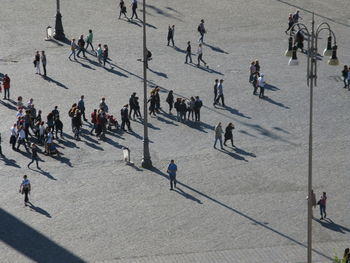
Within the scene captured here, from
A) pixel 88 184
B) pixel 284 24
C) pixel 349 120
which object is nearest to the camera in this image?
pixel 88 184

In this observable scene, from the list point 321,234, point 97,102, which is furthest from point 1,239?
point 97,102

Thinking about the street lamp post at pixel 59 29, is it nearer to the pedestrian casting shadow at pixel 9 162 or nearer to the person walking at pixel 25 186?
the pedestrian casting shadow at pixel 9 162

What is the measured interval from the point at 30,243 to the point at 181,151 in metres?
11.3

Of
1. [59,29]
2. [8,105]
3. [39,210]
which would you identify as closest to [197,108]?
[8,105]

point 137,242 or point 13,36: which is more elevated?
point 137,242

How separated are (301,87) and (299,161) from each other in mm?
10354

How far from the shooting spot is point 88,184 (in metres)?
46.4

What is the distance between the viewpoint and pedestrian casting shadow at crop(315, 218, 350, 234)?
41.8 metres

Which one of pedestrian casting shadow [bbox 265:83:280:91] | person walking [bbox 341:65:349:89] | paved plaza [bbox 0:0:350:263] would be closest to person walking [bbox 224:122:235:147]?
paved plaza [bbox 0:0:350:263]

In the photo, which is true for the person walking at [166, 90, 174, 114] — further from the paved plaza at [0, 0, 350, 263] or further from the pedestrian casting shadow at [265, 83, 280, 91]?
the pedestrian casting shadow at [265, 83, 280, 91]

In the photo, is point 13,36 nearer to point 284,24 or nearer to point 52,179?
point 284,24

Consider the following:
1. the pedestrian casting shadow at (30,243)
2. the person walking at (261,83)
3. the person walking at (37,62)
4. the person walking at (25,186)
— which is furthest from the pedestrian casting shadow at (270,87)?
the pedestrian casting shadow at (30,243)

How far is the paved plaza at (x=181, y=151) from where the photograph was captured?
41031 mm

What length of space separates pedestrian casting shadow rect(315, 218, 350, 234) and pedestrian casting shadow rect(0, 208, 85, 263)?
956cm
